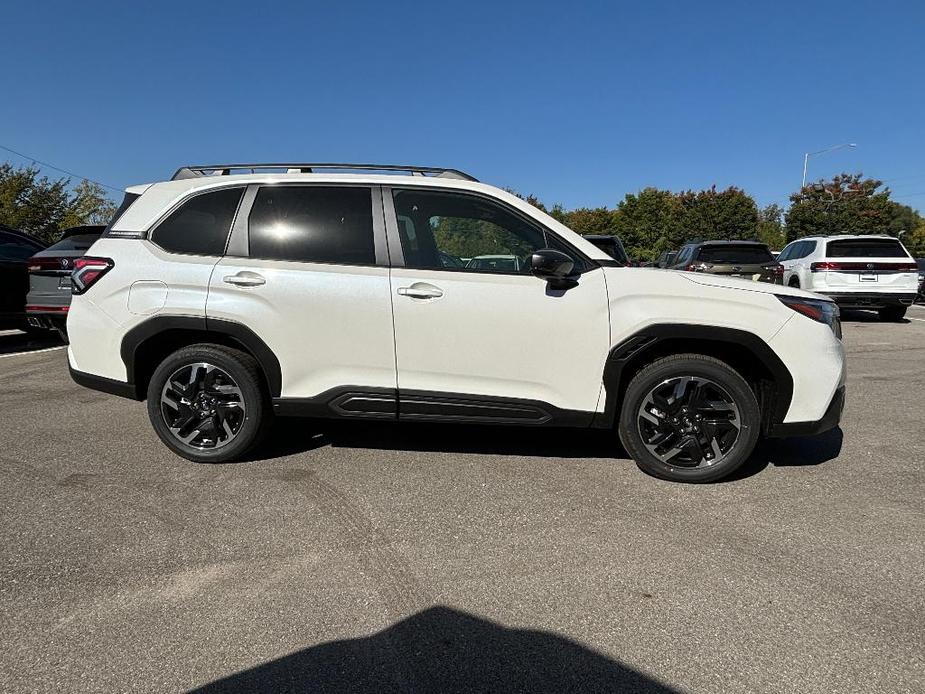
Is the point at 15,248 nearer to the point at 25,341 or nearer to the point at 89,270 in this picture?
the point at 25,341

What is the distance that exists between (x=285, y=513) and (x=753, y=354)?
112 inches

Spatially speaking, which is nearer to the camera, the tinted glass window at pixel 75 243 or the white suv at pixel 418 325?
the white suv at pixel 418 325

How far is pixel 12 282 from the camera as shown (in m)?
8.17

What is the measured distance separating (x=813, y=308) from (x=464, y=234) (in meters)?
2.17

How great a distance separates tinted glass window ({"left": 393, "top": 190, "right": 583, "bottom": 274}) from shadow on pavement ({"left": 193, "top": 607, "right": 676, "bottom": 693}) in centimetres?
213

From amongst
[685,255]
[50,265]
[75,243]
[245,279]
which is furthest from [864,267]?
[50,265]

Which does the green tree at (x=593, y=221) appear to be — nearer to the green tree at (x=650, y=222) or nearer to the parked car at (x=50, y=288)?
the green tree at (x=650, y=222)

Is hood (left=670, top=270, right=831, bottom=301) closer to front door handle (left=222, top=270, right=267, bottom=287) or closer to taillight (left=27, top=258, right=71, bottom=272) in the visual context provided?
front door handle (left=222, top=270, right=267, bottom=287)

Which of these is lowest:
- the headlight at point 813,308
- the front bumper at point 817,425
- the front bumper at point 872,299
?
the front bumper at point 872,299

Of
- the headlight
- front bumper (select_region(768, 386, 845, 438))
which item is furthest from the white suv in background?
front bumper (select_region(768, 386, 845, 438))

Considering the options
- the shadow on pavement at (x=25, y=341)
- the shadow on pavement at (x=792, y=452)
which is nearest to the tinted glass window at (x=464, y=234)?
the shadow on pavement at (x=792, y=452)

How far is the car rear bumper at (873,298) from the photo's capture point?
11.7 m

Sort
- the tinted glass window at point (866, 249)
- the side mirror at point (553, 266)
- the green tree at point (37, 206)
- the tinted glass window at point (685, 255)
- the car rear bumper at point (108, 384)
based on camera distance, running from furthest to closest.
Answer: the green tree at point (37, 206), the tinted glass window at point (685, 255), the tinted glass window at point (866, 249), the car rear bumper at point (108, 384), the side mirror at point (553, 266)

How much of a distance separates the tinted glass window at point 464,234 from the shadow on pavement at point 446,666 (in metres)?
2.13
